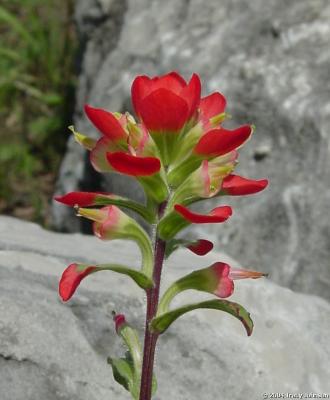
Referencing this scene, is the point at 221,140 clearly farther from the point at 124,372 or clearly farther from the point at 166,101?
the point at 124,372

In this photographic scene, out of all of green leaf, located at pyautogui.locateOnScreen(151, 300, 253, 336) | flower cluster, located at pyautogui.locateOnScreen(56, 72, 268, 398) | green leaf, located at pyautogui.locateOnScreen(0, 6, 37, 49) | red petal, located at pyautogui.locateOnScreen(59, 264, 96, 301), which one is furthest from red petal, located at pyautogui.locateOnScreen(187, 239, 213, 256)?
green leaf, located at pyautogui.locateOnScreen(0, 6, 37, 49)

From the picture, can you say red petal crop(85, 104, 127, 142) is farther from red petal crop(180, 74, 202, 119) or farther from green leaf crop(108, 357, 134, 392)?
green leaf crop(108, 357, 134, 392)

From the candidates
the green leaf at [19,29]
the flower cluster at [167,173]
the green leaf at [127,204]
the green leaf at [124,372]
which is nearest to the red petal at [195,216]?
the flower cluster at [167,173]

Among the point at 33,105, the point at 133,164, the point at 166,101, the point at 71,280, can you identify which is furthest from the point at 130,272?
the point at 33,105

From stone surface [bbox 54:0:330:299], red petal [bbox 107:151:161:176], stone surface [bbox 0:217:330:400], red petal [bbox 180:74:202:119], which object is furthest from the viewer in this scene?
stone surface [bbox 54:0:330:299]

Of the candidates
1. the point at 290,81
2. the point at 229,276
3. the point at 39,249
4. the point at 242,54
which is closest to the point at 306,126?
the point at 290,81

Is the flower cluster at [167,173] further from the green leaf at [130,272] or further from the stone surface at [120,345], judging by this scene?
the stone surface at [120,345]
